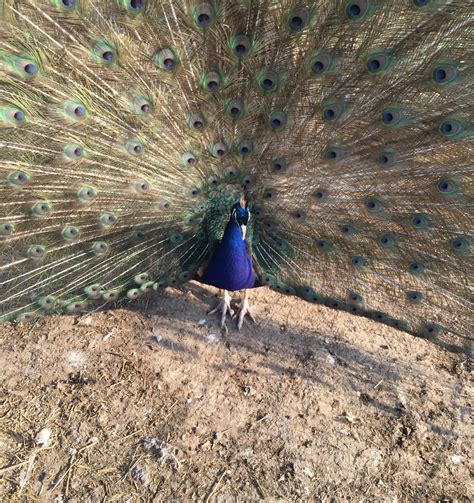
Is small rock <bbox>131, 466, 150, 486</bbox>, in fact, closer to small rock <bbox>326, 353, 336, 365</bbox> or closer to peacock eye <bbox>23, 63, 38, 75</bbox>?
small rock <bbox>326, 353, 336, 365</bbox>

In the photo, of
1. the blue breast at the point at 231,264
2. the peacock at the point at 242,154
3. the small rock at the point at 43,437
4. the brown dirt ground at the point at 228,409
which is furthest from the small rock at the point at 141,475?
the blue breast at the point at 231,264

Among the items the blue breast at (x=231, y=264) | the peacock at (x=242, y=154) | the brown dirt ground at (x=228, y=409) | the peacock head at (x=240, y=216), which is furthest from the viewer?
the blue breast at (x=231, y=264)

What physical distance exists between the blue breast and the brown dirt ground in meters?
0.45

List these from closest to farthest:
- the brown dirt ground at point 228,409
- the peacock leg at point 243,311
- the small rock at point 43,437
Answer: the brown dirt ground at point 228,409 < the small rock at point 43,437 < the peacock leg at point 243,311

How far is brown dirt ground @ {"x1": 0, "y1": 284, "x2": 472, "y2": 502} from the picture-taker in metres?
2.57

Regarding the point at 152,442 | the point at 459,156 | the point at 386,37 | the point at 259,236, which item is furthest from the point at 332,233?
the point at 152,442

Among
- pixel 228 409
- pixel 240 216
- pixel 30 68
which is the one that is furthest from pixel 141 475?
pixel 30 68

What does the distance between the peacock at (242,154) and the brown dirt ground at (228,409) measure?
35 cm

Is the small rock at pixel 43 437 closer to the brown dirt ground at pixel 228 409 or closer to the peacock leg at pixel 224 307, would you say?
the brown dirt ground at pixel 228 409

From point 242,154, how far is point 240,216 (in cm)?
41

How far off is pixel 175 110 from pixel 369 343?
7.12 feet

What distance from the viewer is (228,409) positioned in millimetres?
2938

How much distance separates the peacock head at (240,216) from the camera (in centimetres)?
286

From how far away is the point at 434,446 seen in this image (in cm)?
272
